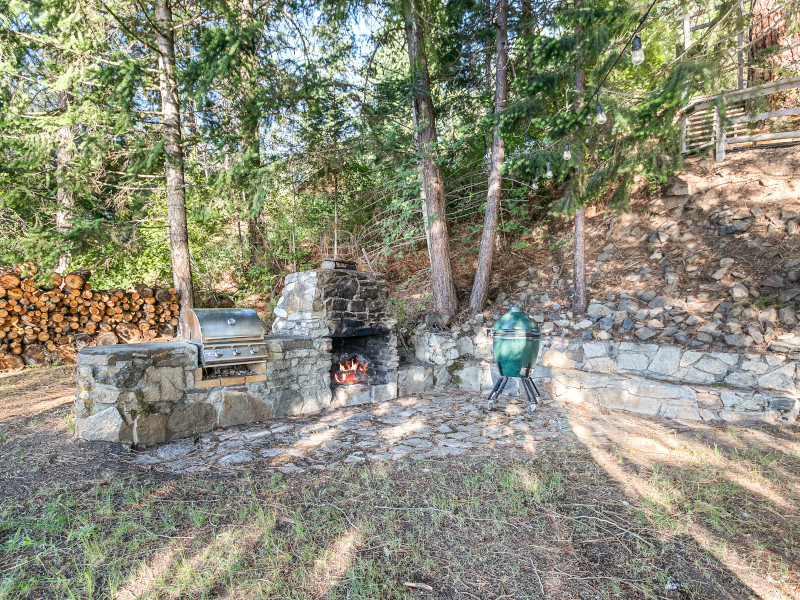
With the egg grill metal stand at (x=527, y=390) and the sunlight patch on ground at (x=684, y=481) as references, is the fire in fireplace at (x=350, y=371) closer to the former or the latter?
the egg grill metal stand at (x=527, y=390)

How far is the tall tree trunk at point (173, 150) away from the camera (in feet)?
22.2

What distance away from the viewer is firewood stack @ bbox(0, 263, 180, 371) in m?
6.33

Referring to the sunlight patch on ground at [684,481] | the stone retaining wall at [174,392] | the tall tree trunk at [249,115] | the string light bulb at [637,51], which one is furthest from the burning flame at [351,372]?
the string light bulb at [637,51]

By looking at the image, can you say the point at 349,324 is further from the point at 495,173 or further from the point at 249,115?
the point at 249,115

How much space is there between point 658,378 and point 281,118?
277 inches

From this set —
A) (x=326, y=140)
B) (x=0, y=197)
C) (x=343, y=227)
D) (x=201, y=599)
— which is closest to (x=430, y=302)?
(x=343, y=227)

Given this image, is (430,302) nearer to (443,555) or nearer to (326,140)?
(326,140)

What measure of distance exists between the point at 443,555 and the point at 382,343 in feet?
12.4

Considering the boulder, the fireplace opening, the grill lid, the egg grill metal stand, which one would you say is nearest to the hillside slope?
the boulder

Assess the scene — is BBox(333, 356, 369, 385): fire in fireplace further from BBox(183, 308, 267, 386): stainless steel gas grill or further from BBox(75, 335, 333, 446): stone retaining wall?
BBox(183, 308, 267, 386): stainless steel gas grill

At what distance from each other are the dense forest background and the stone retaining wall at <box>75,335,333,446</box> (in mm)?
2813

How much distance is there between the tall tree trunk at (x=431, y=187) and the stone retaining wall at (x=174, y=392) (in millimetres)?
2440

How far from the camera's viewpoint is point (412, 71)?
6512 mm

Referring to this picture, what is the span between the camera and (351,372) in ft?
18.1
